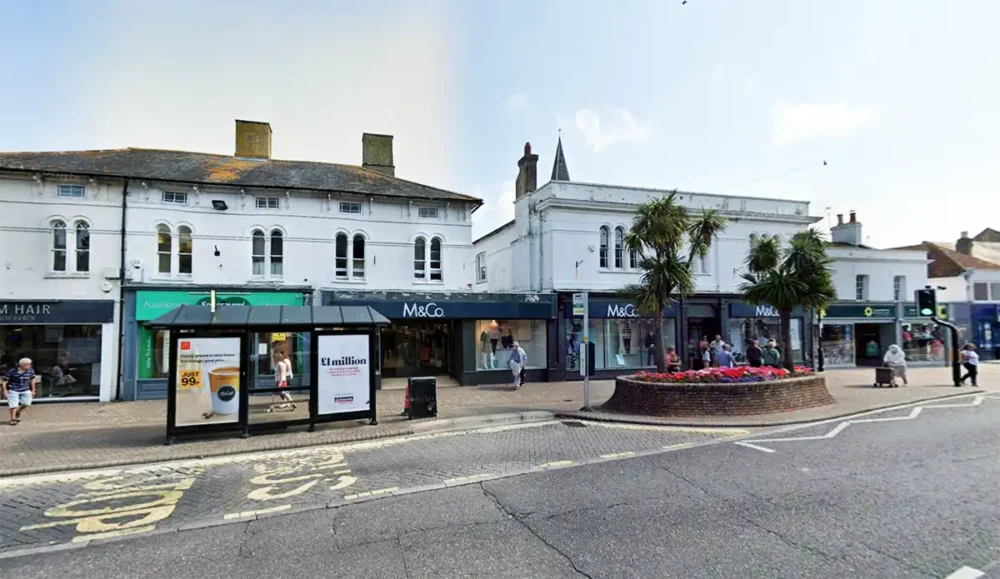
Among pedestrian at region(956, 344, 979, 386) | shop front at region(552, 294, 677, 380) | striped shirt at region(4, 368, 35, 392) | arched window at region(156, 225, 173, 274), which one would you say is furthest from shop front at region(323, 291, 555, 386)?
pedestrian at region(956, 344, 979, 386)

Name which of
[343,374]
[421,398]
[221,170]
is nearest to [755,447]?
[421,398]

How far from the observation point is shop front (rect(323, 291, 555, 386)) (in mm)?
17969

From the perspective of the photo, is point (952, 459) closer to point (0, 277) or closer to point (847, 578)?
point (847, 578)

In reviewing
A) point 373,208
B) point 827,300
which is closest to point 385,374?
point 373,208

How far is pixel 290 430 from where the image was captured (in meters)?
10.5

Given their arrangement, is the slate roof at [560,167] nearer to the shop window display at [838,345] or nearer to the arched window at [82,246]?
the shop window display at [838,345]

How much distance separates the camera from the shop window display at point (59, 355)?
15.3 metres

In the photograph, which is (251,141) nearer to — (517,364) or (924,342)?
(517,364)

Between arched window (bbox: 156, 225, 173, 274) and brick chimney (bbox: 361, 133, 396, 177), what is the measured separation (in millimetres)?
8026

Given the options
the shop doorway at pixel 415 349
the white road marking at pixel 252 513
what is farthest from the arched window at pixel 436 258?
the white road marking at pixel 252 513

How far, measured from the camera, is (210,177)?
17.2 metres

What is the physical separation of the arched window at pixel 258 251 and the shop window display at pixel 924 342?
30.9m

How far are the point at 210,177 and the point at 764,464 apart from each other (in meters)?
18.2

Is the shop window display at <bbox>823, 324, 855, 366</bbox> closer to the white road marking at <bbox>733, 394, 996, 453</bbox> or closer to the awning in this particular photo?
the white road marking at <bbox>733, 394, 996, 453</bbox>
